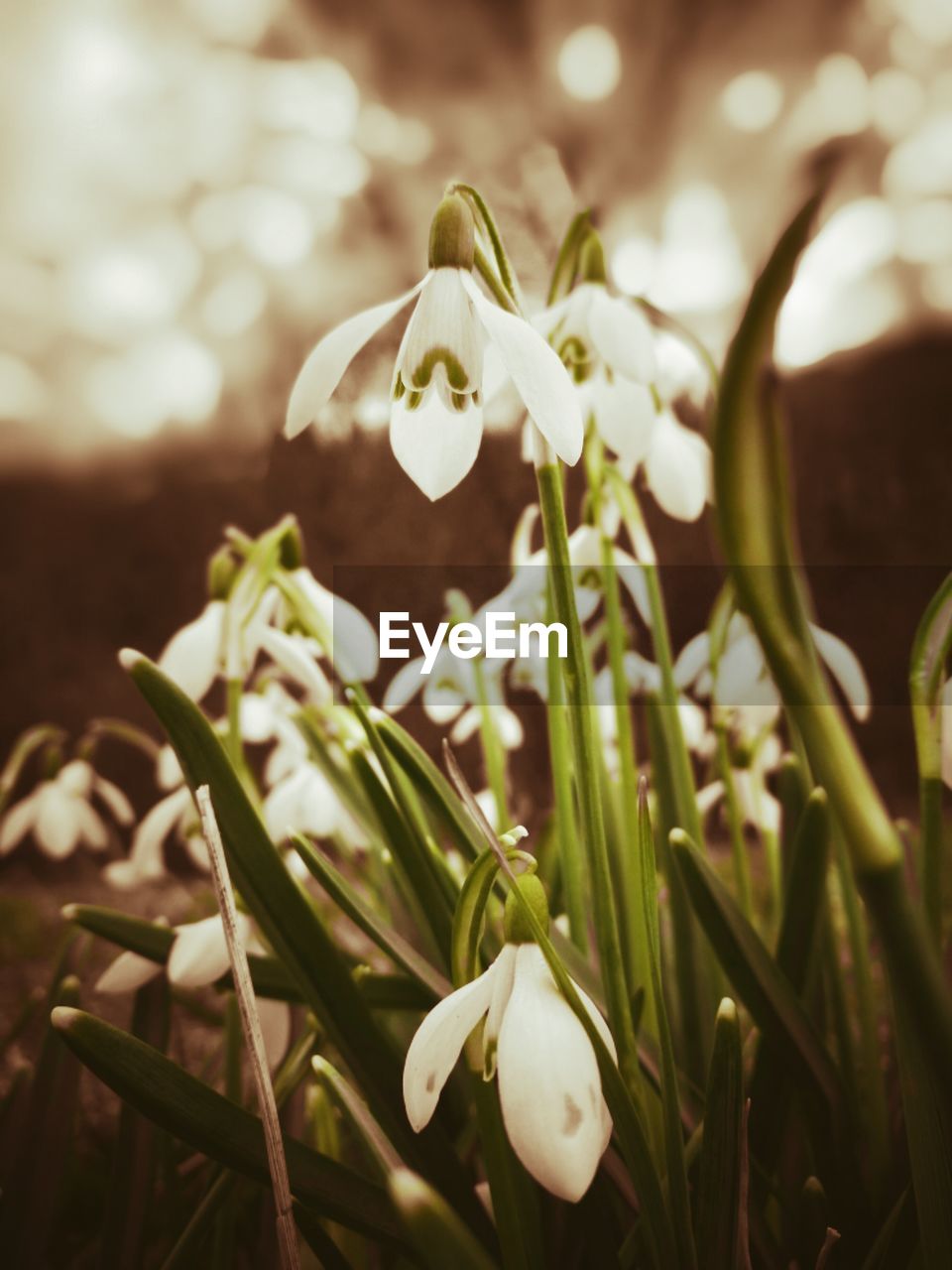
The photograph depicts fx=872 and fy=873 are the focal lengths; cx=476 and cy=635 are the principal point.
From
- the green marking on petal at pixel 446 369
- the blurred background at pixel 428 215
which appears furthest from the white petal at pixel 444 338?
the blurred background at pixel 428 215

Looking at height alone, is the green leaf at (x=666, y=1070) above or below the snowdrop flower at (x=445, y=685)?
below

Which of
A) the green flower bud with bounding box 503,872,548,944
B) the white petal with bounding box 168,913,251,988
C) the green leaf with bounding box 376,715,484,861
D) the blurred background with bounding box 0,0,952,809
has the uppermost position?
the blurred background with bounding box 0,0,952,809

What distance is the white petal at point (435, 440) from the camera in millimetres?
336

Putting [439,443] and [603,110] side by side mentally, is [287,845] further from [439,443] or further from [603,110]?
[603,110]

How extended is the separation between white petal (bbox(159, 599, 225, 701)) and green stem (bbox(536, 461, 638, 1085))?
21 cm

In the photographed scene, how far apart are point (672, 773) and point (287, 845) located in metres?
0.27

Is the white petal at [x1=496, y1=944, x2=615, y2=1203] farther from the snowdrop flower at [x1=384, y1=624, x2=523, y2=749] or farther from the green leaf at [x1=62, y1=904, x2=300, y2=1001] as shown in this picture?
the snowdrop flower at [x1=384, y1=624, x2=523, y2=749]

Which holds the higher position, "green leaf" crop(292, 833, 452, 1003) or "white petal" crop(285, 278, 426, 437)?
"white petal" crop(285, 278, 426, 437)

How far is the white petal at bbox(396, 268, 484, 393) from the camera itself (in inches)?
12.5

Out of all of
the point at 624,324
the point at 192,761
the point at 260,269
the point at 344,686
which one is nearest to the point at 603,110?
the point at 260,269

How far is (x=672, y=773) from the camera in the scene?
0.52 metres

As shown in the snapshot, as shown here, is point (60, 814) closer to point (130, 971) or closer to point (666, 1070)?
point (130, 971)

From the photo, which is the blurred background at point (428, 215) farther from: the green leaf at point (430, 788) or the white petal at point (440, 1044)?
the white petal at point (440, 1044)

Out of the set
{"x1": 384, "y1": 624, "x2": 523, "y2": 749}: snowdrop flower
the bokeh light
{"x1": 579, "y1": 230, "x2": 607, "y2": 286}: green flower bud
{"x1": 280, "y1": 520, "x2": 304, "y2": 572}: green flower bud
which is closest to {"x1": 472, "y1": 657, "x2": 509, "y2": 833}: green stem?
{"x1": 384, "y1": 624, "x2": 523, "y2": 749}: snowdrop flower
